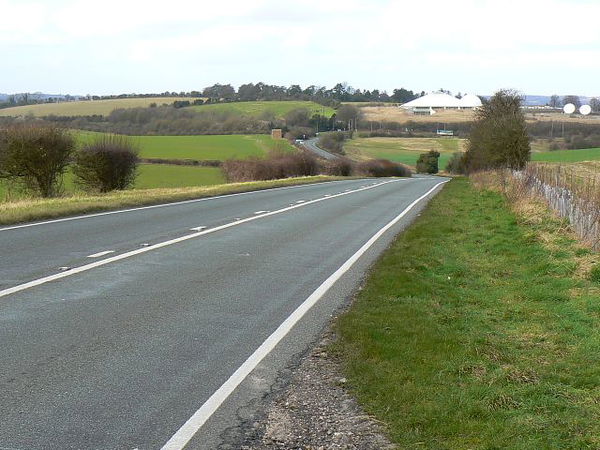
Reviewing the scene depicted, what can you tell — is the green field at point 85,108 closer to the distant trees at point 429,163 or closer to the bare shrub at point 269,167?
the distant trees at point 429,163

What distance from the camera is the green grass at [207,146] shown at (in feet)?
244

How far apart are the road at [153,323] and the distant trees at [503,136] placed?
3274cm

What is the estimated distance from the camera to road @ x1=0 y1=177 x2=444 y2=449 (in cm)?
471

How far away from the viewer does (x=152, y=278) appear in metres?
9.34

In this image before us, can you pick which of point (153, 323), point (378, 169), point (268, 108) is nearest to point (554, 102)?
point (268, 108)

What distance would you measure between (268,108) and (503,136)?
9347 cm

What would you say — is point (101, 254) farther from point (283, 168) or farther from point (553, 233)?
point (283, 168)

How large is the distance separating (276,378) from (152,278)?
4093 mm

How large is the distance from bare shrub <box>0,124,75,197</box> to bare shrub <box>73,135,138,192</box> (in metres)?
1.55

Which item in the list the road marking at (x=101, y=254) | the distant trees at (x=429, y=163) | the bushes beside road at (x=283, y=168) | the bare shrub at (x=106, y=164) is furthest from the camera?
the distant trees at (x=429, y=163)

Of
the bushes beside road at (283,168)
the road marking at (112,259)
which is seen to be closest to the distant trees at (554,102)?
the bushes beside road at (283,168)

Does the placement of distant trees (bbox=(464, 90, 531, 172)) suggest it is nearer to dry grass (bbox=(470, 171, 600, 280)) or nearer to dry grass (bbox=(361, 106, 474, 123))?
dry grass (bbox=(470, 171, 600, 280))

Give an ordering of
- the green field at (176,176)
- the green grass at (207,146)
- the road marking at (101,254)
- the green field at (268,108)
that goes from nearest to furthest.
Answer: the road marking at (101,254)
the green field at (176,176)
the green grass at (207,146)
the green field at (268,108)

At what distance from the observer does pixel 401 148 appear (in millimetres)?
118750
